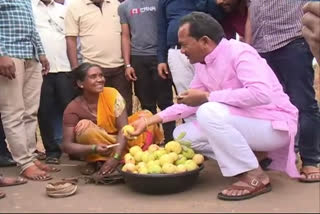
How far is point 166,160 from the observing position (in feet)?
12.8

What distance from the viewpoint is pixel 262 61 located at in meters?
3.86

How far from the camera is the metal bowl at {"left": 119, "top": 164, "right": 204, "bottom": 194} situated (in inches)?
148

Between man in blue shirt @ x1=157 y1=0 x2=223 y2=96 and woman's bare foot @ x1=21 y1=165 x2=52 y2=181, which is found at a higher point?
man in blue shirt @ x1=157 y1=0 x2=223 y2=96

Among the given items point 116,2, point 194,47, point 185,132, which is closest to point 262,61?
point 194,47

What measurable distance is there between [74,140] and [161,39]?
124cm

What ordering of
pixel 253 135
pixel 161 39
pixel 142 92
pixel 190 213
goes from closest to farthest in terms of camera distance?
pixel 190 213 < pixel 253 135 < pixel 161 39 < pixel 142 92

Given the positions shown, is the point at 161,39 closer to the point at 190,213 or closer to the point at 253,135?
the point at 253,135

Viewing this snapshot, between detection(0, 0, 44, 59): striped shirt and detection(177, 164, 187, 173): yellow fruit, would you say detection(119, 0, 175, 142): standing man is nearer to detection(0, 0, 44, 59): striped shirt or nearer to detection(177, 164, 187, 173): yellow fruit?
detection(0, 0, 44, 59): striped shirt

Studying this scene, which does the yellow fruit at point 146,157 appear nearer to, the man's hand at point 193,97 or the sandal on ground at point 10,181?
the man's hand at point 193,97

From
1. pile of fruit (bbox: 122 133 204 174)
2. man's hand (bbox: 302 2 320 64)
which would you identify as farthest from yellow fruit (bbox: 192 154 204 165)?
man's hand (bbox: 302 2 320 64)

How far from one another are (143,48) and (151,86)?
0.40 metres

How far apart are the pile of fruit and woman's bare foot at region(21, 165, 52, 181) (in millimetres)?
818

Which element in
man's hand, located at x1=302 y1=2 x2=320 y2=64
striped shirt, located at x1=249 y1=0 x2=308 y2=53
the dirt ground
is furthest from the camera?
striped shirt, located at x1=249 y1=0 x2=308 y2=53

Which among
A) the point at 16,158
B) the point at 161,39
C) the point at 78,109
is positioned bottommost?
the point at 16,158
